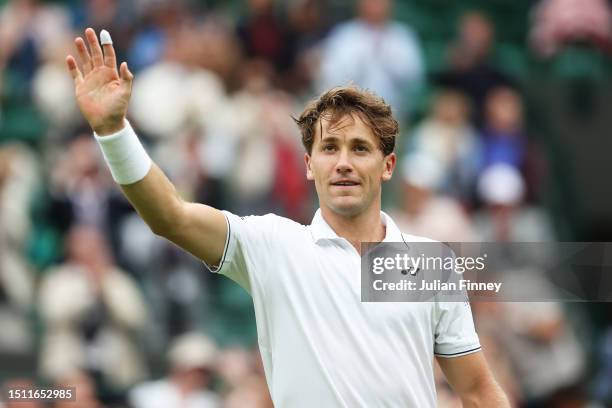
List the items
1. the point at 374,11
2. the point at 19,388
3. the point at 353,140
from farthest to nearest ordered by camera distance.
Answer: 1. the point at 374,11
2. the point at 19,388
3. the point at 353,140

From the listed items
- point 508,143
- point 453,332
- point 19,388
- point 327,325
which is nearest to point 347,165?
point 327,325

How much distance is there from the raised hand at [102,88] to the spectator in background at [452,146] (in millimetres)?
6861

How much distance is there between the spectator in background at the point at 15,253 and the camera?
10.2m

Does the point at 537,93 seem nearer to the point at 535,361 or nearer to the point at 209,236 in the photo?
the point at 535,361

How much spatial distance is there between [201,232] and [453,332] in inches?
38.2

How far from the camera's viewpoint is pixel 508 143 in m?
11.6

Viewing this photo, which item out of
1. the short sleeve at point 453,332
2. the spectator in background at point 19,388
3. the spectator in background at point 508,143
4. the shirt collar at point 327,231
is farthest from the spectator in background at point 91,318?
the short sleeve at point 453,332

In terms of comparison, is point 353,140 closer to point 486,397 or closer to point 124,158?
point 124,158

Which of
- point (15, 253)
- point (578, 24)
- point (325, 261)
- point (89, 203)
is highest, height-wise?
point (578, 24)

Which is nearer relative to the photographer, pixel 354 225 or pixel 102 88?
pixel 102 88

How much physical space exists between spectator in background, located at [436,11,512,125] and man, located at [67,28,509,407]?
7.10m

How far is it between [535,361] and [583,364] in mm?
527

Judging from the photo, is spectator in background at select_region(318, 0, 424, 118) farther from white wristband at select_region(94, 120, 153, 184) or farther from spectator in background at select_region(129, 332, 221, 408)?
white wristband at select_region(94, 120, 153, 184)

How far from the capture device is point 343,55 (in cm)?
1197
